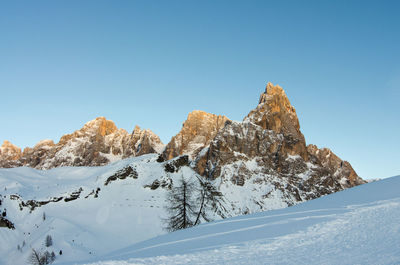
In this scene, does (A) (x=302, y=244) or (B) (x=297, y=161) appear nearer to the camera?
(A) (x=302, y=244)

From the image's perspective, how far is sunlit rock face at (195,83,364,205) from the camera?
163500 millimetres

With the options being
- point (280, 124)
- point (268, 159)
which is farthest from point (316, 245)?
point (280, 124)

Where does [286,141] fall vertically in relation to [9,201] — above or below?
above

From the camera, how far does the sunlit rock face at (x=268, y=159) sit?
16350 centimetres

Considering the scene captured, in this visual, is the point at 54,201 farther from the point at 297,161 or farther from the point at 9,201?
the point at 297,161

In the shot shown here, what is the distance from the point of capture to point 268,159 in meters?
179

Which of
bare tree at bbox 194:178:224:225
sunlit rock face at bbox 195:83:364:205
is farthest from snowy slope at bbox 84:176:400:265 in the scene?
sunlit rock face at bbox 195:83:364:205

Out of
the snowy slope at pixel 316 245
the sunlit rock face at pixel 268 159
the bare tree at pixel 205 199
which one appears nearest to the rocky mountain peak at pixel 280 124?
the sunlit rock face at pixel 268 159

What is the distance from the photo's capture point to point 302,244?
686cm

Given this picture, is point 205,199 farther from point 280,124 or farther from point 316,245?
point 280,124

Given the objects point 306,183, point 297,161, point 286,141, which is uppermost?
point 286,141

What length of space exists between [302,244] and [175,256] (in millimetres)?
Result: 2944

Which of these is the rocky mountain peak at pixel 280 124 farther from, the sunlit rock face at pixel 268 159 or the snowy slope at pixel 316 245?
the snowy slope at pixel 316 245

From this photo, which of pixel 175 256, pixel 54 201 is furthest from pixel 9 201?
pixel 175 256
